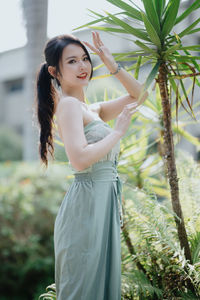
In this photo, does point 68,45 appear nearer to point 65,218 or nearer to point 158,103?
point 65,218

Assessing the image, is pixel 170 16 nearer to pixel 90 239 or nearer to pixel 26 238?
pixel 90 239

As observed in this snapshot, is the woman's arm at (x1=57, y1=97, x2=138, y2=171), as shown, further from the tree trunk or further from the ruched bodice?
the tree trunk

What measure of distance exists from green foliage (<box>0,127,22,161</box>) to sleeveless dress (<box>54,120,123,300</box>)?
1345 cm

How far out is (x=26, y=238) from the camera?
4.68 meters

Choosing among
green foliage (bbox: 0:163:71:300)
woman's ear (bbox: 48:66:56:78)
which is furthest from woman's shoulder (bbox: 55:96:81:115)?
green foliage (bbox: 0:163:71:300)

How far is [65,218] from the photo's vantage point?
172 centimetres

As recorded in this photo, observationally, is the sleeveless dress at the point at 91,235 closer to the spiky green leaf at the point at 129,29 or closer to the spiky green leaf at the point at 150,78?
the spiky green leaf at the point at 150,78

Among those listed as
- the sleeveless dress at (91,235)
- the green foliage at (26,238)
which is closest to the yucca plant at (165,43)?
the sleeveless dress at (91,235)

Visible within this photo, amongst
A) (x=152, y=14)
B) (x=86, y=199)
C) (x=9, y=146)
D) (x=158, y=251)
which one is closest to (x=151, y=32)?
(x=152, y=14)

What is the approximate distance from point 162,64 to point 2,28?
3.97 meters

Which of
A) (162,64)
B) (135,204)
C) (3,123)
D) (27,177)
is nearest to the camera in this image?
(162,64)

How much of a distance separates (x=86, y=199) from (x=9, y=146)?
1382cm

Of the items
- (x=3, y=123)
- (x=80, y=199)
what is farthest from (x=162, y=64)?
(x=3, y=123)

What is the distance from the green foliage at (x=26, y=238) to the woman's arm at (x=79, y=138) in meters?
3.04
